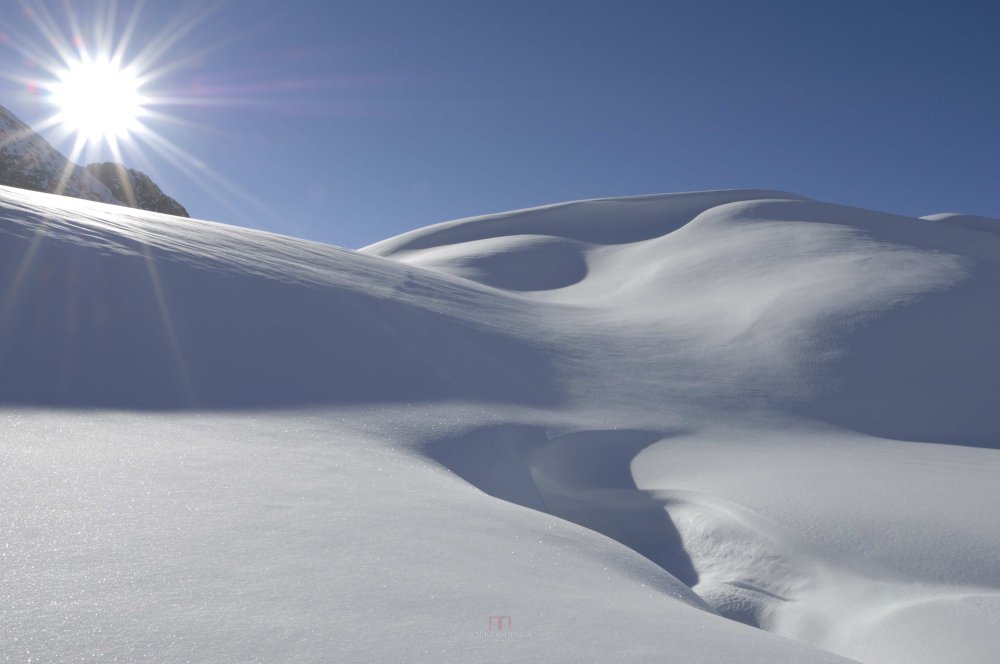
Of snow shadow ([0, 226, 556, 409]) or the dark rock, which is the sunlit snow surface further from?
the dark rock

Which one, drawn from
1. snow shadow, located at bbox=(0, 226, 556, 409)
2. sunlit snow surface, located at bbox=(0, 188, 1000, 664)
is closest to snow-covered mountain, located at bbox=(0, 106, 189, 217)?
sunlit snow surface, located at bbox=(0, 188, 1000, 664)

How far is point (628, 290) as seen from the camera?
40.8ft

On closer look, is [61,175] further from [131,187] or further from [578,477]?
[578,477]

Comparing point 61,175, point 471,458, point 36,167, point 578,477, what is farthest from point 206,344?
point 61,175

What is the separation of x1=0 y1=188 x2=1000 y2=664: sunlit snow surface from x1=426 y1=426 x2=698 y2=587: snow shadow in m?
0.03

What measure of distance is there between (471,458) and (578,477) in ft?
3.31

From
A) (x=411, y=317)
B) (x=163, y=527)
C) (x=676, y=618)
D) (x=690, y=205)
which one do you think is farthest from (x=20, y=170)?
(x=676, y=618)

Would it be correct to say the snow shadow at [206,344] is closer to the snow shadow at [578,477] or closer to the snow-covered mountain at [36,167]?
the snow shadow at [578,477]

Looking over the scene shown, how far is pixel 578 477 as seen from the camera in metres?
5.50

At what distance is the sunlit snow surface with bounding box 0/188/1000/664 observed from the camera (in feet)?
6.72

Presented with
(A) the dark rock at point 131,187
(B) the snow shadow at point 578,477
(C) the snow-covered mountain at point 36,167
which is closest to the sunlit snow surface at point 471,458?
(B) the snow shadow at point 578,477

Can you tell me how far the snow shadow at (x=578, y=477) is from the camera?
189 inches

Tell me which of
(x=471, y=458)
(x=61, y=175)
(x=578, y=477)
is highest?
(x=61, y=175)

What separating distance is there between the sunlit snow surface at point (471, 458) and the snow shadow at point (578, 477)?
25mm
